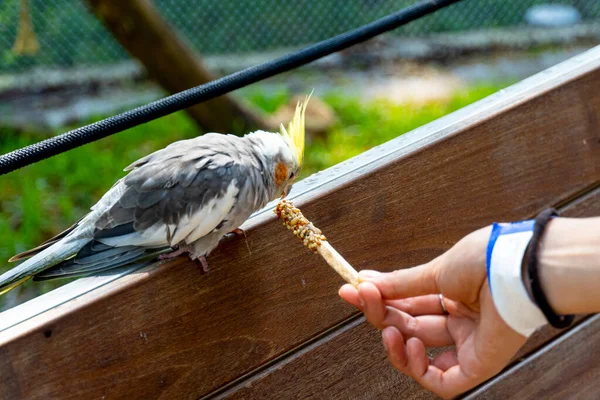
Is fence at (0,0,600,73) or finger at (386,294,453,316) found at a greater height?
fence at (0,0,600,73)

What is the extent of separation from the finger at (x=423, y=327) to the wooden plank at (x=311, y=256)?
6.9 inches

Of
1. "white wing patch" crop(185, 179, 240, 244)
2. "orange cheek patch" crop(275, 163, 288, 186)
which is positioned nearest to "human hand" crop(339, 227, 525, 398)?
"white wing patch" crop(185, 179, 240, 244)

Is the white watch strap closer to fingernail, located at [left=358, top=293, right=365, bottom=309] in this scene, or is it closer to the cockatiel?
fingernail, located at [left=358, top=293, right=365, bottom=309]

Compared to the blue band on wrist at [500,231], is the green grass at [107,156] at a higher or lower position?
higher

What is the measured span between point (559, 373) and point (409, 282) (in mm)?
611

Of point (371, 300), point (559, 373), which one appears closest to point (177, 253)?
point (371, 300)

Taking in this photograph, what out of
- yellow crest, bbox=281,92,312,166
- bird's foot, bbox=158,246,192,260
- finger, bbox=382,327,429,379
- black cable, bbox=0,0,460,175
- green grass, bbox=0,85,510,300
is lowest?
finger, bbox=382,327,429,379

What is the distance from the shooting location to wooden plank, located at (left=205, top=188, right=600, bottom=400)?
1.12 meters

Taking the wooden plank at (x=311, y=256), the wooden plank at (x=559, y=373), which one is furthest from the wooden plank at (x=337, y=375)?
the wooden plank at (x=559, y=373)

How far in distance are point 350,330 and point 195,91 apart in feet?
1.58

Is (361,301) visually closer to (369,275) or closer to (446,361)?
(369,275)

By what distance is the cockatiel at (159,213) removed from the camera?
119cm

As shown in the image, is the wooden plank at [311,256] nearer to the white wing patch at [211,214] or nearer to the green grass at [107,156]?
the white wing patch at [211,214]

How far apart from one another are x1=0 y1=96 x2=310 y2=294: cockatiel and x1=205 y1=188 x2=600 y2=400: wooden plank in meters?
0.23
